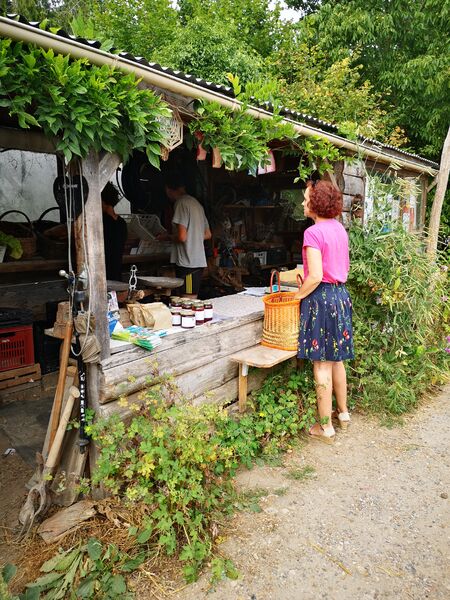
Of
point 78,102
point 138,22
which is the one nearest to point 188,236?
point 78,102

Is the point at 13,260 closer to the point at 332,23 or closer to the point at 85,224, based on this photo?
the point at 85,224

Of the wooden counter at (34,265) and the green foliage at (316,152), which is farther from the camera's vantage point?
the wooden counter at (34,265)

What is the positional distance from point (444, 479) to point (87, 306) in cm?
302

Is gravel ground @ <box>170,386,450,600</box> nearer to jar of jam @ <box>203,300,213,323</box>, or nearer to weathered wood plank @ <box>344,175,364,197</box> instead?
jar of jam @ <box>203,300,213,323</box>

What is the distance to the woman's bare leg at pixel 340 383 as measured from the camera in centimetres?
407

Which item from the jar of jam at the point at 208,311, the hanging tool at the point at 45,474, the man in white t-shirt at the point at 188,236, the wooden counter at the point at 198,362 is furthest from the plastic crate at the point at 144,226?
the hanging tool at the point at 45,474

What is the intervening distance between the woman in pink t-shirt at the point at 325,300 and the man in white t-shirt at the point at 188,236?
5.84ft

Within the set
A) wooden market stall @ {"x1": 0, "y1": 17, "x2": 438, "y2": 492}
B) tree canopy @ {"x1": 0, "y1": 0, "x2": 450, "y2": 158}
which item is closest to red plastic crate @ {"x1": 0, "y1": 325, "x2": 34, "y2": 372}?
wooden market stall @ {"x1": 0, "y1": 17, "x2": 438, "y2": 492}

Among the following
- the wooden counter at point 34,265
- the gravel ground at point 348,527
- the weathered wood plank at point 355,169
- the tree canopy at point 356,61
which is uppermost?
the tree canopy at point 356,61

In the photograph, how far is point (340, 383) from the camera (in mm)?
4129

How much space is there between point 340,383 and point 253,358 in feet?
2.85

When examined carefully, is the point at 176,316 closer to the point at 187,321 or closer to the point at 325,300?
the point at 187,321

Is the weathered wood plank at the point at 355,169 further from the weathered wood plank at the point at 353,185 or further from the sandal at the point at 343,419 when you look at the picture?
the sandal at the point at 343,419

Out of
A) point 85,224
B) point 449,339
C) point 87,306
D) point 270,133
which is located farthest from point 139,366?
point 449,339
